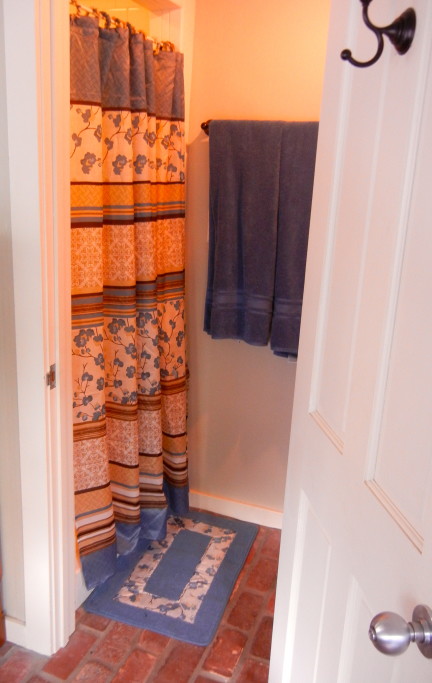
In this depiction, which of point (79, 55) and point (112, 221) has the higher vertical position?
point (79, 55)

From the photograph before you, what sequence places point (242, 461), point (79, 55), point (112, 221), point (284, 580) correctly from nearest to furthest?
point (284, 580) → point (79, 55) → point (112, 221) → point (242, 461)

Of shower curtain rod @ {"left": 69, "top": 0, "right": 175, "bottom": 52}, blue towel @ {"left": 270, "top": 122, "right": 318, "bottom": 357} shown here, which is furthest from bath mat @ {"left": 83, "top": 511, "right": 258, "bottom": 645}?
shower curtain rod @ {"left": 69, "top": 0, "right": 175, "bottom": 52}

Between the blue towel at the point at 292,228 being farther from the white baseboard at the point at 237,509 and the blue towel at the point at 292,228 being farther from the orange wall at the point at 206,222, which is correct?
the white baseboard at the point at 237,509

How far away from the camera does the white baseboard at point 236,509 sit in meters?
→ 2.37

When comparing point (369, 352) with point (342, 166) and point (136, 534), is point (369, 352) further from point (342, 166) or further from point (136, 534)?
point (136, 534)

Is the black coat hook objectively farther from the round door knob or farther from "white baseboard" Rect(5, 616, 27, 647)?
"white baseboard" Rect(5, 616, 27, 647)

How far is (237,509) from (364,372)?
1.71 metres

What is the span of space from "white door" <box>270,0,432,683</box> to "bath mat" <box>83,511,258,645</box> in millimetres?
660

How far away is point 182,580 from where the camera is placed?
2014mm

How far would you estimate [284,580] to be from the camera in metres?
1.32

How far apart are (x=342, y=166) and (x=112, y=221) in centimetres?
97

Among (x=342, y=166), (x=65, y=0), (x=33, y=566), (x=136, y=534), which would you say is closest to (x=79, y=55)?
(x=65, y=0)

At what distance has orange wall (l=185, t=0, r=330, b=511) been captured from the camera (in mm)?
1949

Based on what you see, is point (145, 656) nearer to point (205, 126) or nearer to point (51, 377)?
point (51, 377)
